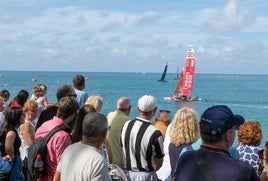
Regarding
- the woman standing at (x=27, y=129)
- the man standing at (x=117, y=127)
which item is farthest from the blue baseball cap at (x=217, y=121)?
the woman standing at (x=27, y=129)

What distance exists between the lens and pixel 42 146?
4441mm

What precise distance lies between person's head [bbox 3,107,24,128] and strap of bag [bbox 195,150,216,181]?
3.00 m

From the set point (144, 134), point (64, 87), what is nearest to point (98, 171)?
point (144, 134)

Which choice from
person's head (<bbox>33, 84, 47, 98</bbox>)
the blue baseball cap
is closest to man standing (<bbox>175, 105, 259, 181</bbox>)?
the blue baseball cap

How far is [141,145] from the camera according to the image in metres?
4.93

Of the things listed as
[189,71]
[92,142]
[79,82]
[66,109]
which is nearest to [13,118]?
[66,109]

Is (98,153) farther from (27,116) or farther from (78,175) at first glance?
(27,116)

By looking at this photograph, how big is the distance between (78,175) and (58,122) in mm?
1068

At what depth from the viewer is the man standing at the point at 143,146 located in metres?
4.91

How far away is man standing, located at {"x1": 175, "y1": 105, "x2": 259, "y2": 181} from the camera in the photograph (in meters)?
2.72

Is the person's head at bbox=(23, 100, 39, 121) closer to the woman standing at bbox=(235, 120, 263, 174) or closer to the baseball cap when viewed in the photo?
the baseball cap

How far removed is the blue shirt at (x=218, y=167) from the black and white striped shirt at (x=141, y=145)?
1.92 meters

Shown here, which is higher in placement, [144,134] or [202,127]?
[202,127]

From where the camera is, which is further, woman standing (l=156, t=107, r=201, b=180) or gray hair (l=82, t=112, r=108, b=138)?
woman standing (l=156, t=107, r=201, b=180)
